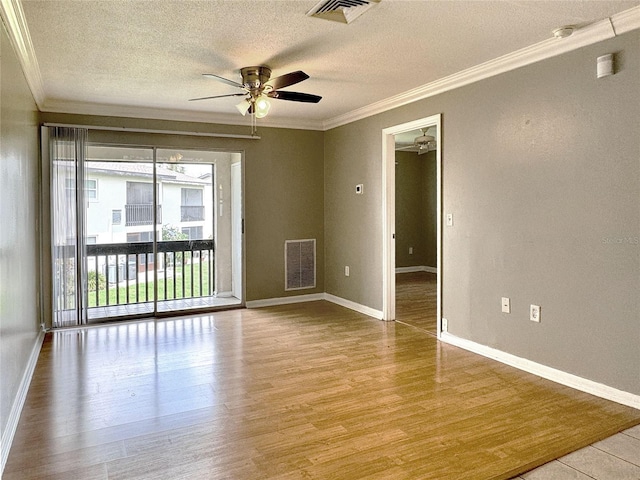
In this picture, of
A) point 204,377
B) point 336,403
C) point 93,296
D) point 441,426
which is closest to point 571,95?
point 441,426

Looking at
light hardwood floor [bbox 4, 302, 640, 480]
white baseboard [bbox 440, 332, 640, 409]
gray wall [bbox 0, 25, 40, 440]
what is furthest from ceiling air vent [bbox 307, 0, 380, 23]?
white baseboard [bbox 440, 332, 640, 409]

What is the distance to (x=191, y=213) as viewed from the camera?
570cm

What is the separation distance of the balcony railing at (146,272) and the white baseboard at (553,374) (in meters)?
3.20

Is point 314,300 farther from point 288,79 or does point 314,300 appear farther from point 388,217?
point 288,79

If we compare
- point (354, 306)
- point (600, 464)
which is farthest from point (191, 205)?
point (600, 464)

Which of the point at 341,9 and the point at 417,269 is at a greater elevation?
the point at 341,9

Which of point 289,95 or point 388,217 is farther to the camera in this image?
point 388,217

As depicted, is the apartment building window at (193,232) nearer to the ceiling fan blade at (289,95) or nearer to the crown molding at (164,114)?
the crown molding at (164,114)

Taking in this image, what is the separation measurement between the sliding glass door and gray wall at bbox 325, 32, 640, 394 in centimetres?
290

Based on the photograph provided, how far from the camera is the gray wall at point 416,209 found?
8898mm

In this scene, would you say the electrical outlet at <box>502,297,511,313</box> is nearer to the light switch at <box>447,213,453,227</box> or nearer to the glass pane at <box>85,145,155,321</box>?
the light switch at <box>447,213,453,227</box>

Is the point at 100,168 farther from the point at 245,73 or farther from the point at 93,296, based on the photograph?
the point at 245,73

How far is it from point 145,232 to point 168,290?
79cm

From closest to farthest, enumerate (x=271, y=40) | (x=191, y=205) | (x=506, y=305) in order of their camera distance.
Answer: (x=271, y=40)
(x=506, y=305)
(x=191, y=205)
